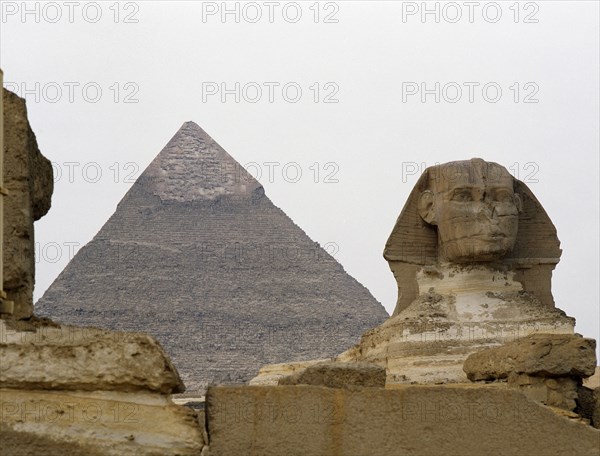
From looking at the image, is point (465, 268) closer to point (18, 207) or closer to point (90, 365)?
point (18, 207)

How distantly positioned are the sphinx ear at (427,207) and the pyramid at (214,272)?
118 metres

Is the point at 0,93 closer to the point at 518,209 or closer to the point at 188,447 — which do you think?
the point at 188,447

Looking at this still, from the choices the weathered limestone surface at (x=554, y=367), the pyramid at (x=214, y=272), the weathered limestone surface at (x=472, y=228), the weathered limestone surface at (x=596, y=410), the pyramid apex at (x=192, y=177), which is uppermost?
the pyramid apex at (x=192, y=177)

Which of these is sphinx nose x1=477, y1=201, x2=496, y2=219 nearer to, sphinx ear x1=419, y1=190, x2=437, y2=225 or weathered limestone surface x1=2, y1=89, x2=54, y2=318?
sphinx ear x1=419, y1=190, x2=437, y2=225

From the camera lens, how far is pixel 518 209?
1133cm

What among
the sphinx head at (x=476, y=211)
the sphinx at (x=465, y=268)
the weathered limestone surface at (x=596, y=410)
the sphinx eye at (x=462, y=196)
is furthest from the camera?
the sphinx eye at (x=462, y=196)

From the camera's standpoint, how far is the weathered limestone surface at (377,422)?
4508 mm

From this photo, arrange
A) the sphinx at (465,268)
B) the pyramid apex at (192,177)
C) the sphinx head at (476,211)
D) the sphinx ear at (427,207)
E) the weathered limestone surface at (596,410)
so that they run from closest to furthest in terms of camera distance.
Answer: the weathered limestone surface at (596,410), the sphinx at (465,268), the sphinx head at (476,211), the sphinx ear at (427,207), the pyramid apex at (192,177)

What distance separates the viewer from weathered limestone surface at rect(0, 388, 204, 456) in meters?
4.29

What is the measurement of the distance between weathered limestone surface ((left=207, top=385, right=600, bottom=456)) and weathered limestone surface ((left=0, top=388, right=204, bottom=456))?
16 cm

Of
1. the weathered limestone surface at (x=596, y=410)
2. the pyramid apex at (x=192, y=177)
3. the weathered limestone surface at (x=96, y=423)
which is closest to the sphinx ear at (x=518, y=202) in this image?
the weathered limestone surface at (x=596, y=410)

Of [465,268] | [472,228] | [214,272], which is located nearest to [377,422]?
[472,228]

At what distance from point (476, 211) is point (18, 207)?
674 centimetres

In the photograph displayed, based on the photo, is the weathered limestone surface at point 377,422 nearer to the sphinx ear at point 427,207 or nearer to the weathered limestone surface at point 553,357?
the weathered limestone surface at point 553,357
